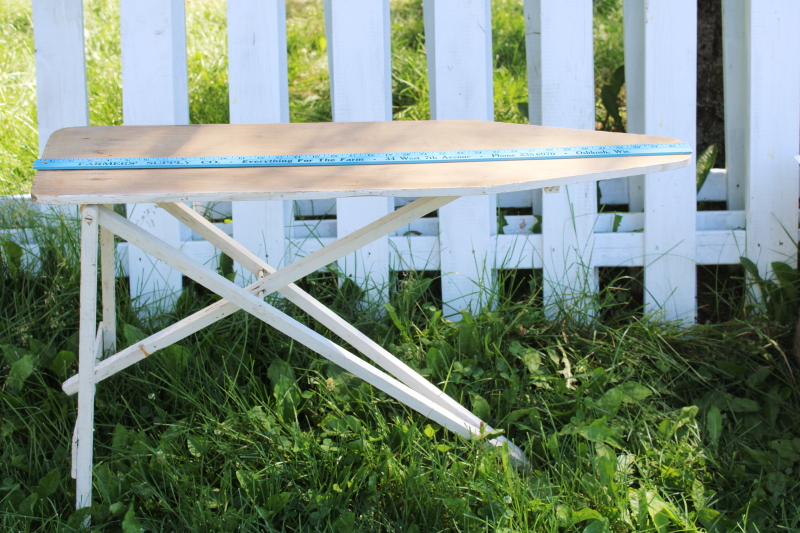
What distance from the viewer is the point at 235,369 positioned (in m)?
2.18

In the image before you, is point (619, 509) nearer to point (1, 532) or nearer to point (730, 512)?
point (730, 512)

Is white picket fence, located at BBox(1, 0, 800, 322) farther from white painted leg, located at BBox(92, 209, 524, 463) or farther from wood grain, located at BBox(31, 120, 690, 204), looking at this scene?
white painted leg, located at BBox(92, 209, 524, 463)

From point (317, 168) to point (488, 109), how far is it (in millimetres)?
1068

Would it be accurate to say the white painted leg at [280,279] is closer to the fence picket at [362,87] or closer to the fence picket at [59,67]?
the fence picket at [362,87]

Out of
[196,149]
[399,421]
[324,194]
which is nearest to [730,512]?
[399,421]

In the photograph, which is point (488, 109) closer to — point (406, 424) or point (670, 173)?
point (670, 173)

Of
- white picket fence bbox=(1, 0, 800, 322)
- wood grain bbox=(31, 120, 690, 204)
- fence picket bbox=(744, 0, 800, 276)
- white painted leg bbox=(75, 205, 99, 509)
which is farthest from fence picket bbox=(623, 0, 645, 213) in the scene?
white painted leg bbox=(75, 205, 99, 509)

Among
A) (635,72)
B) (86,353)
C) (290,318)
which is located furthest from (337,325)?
(635,72)

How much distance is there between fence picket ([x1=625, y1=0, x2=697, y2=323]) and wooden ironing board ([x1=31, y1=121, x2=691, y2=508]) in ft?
2.41

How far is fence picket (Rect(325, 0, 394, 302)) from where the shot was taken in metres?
2.34

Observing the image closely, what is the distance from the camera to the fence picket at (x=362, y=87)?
2.34 meters

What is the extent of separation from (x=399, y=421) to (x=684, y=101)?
1496mm

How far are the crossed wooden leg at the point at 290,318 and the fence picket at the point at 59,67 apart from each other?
90 cm

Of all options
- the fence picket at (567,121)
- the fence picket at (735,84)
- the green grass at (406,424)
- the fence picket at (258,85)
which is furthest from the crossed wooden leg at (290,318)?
the fence picket at (735,84)
